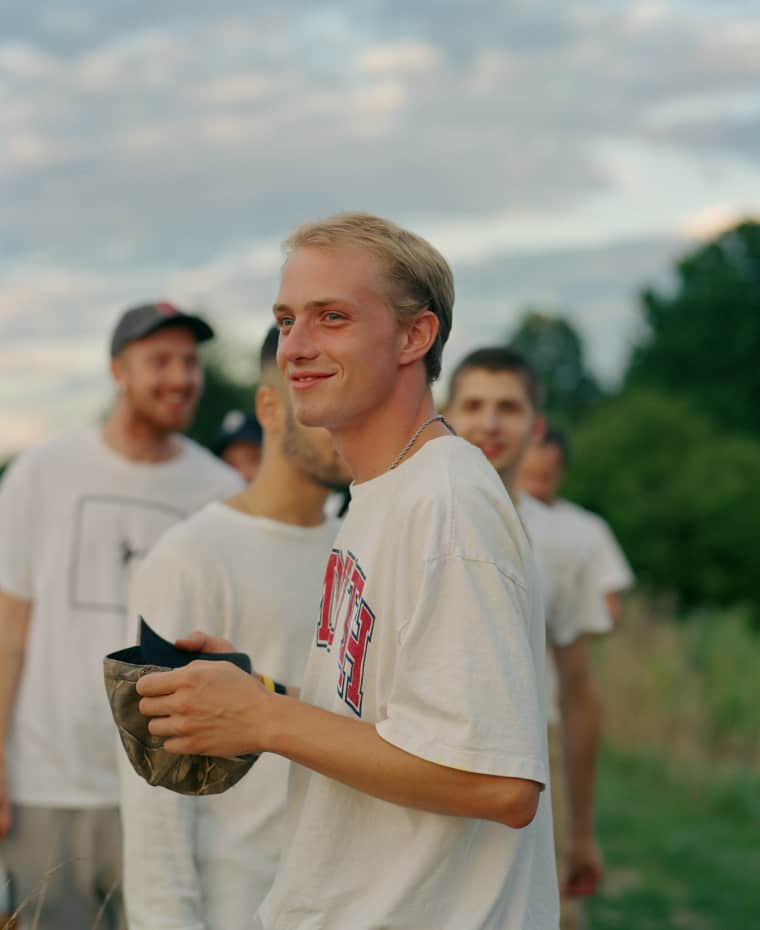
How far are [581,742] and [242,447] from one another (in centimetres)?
255

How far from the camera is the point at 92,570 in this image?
187 inches

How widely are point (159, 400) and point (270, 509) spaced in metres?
1.42

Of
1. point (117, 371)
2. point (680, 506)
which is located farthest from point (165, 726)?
point (680, 506)

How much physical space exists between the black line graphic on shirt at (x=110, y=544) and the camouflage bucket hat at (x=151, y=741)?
2314mm

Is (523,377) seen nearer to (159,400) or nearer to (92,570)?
(159,400)

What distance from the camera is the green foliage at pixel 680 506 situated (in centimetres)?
2525

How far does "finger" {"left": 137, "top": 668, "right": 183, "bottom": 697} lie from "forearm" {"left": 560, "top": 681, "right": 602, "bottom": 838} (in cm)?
313

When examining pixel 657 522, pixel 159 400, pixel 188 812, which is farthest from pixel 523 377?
pixel 657 522

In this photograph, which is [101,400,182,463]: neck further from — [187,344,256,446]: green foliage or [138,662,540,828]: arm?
[187,344,256,446]: green foliage

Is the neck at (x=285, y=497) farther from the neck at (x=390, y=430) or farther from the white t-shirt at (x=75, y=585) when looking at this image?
the white t-shirt at (x=75, y=585)

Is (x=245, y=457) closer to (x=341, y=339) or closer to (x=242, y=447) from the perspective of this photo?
(x=242, y=447)

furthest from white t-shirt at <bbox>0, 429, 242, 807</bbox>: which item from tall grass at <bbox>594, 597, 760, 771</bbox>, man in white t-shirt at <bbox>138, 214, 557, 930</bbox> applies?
tall grass at <bbox>594, 597, 760, 771</bbox>

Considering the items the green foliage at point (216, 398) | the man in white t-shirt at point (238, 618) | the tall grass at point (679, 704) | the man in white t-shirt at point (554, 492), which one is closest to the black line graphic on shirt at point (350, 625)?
the man in white t-shirt at point (238, 618)

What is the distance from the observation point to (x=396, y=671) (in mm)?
2125
